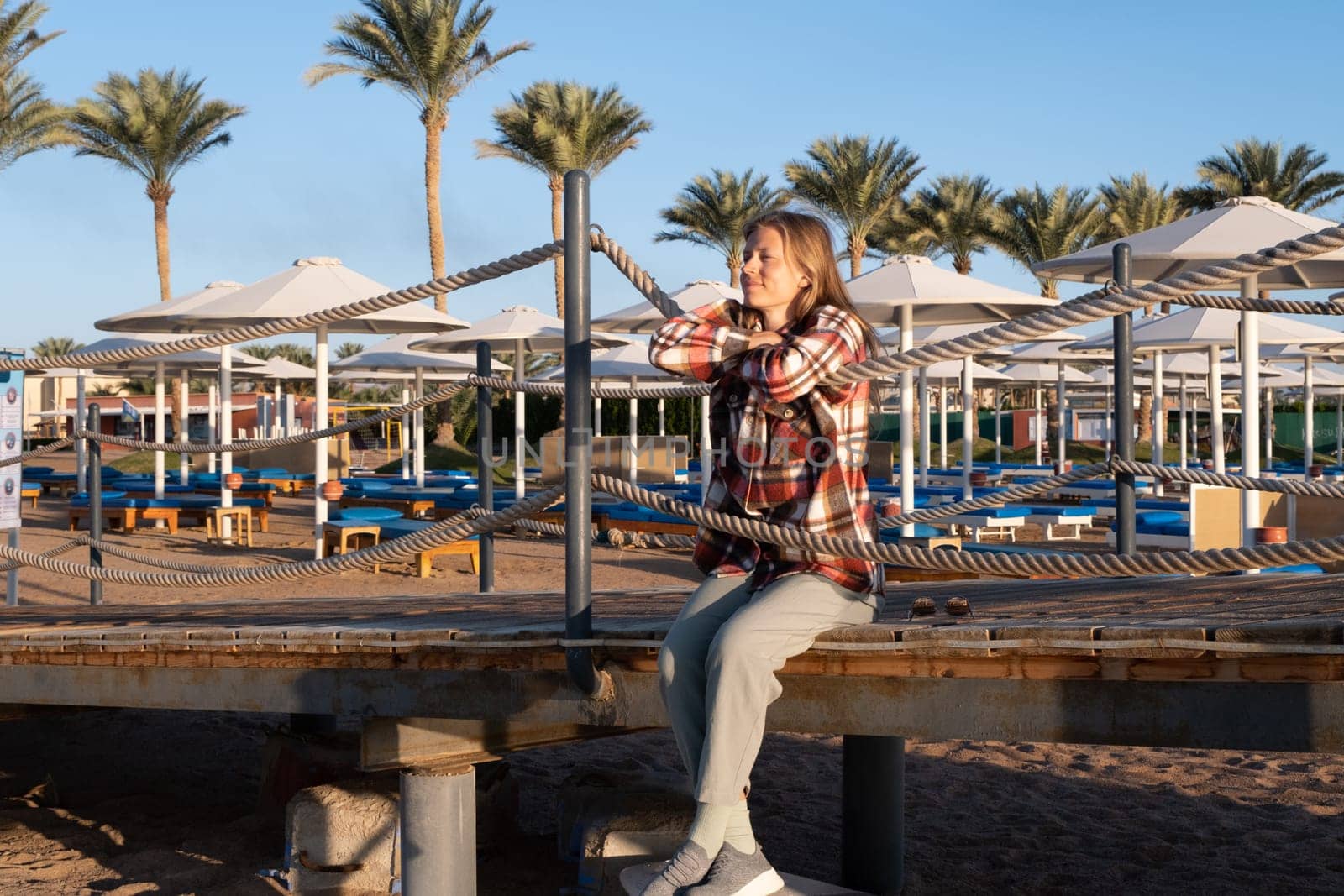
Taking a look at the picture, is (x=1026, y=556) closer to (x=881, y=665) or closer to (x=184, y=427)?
(x=881, y=665)

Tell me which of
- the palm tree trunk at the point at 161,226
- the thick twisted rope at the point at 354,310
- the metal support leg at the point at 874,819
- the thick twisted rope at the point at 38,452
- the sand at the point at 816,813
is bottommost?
the sand at the point at 816,813

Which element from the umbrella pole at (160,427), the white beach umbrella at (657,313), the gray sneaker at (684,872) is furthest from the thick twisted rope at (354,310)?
the umbrella pole at (160,427)

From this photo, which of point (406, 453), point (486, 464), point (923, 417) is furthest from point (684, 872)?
point (406, 453)

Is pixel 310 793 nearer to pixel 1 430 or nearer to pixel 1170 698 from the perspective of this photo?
pixel 1170 698

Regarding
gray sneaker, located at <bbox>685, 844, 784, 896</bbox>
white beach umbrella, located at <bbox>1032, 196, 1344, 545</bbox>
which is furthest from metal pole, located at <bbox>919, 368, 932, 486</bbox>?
gray sneaker, located at <bbox>685, 844, 784, 896</bbox>

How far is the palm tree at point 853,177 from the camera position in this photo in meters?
32.2

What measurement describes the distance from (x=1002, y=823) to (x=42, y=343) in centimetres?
6548

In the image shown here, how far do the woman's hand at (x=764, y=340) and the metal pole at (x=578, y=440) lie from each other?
36 cm

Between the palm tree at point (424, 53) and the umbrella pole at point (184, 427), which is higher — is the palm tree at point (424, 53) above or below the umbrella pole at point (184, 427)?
above

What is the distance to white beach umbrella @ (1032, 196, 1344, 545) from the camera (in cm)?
940

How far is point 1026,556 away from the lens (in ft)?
9.26

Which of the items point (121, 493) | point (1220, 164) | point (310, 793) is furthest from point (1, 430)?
point (1220, 164)

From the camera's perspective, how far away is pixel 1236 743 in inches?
94.7

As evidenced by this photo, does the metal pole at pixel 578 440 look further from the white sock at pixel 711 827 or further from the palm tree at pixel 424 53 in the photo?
the palm tree at pixel 424 53
